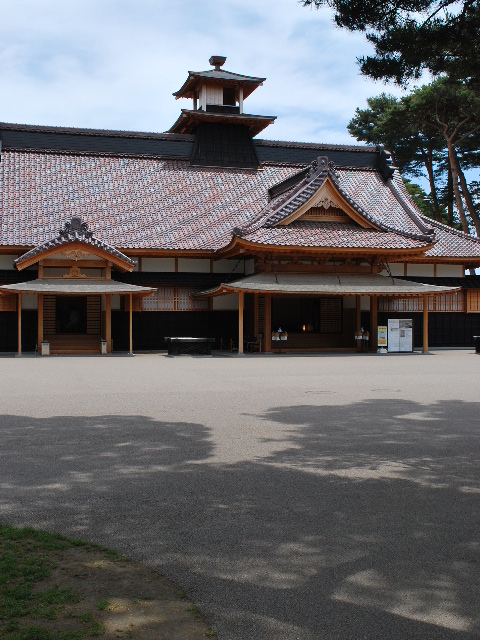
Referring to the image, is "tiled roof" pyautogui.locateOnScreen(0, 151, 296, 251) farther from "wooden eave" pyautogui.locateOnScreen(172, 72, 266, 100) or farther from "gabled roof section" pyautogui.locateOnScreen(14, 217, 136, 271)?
"wooden eave" pyautogui.locateOnScreen(172, 72, 266, 100)

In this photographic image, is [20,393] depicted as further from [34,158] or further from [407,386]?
[34,158]

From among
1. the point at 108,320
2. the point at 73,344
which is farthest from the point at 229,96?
the point at 73,344

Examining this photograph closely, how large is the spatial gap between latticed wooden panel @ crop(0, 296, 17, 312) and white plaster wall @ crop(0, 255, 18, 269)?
1.38 metres

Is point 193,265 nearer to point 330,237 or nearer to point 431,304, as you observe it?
point 330,237

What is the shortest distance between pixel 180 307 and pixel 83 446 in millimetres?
18786

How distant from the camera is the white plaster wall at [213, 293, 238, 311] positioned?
25859 mm

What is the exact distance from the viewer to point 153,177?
29312 millimetres

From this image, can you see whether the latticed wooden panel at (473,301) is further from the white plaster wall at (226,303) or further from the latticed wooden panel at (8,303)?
the latticed wooden panel at (8,303)

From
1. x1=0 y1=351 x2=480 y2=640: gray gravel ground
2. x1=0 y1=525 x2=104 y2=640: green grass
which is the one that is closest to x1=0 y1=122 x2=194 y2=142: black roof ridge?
x1=0 y1=351 x2=480 y2=640: gray gravel ground

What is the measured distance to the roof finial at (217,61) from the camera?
32.8 metres

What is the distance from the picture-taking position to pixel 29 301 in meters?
24.3

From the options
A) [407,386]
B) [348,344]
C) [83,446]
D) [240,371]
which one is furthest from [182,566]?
[348,344]

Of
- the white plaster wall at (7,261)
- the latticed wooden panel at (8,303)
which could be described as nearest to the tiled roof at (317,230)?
the latticed wooden panel at (8,303)

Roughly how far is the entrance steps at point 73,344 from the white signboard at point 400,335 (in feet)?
34.5
